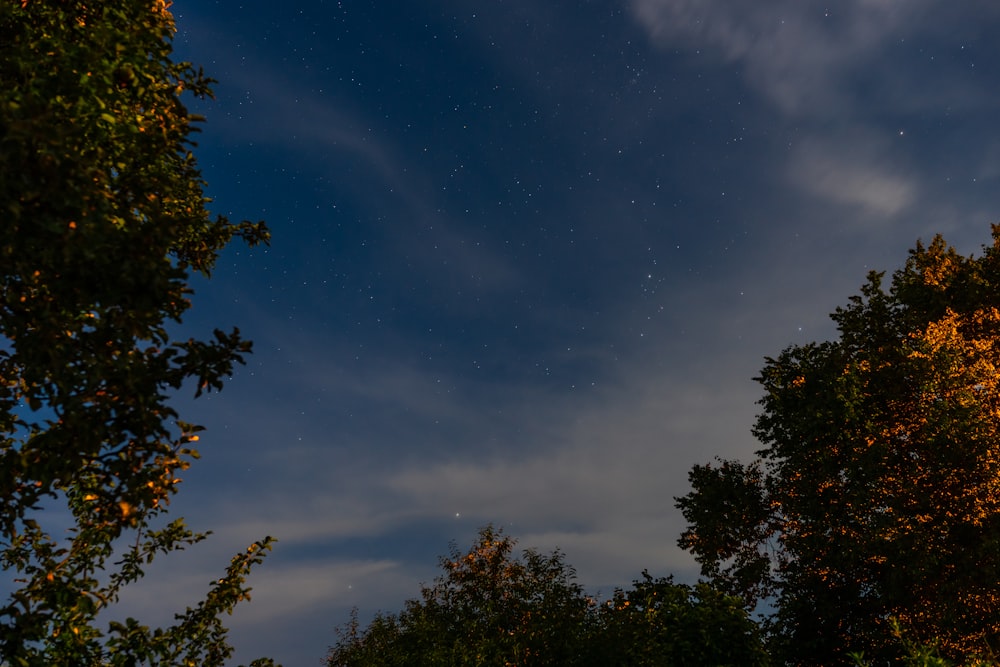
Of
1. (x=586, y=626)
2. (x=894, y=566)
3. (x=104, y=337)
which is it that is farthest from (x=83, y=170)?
(x=894, y=566)

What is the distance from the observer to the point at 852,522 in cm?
2359

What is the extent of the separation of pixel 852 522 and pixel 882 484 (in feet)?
6.84

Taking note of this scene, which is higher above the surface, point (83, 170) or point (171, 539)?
point (83, 170)

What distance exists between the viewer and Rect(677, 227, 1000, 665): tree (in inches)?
798

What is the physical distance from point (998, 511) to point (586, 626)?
14894 millimetres

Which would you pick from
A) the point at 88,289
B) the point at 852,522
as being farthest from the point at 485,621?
the point at 88,289

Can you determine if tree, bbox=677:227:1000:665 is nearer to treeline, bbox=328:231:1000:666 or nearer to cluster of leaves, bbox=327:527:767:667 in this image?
treeline, bbox=328:231:1000:666

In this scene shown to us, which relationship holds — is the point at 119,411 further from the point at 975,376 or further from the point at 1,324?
the point at 975,376

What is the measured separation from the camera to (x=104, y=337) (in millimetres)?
5891

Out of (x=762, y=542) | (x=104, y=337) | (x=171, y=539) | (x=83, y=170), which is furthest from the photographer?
(x=762, y=542)

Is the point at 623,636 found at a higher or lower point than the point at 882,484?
lower

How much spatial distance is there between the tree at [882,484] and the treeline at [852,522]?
0.06 m

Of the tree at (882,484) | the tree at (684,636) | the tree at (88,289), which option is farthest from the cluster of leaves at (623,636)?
the tree at (88,289)

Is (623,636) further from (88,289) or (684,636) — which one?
(88,289)
